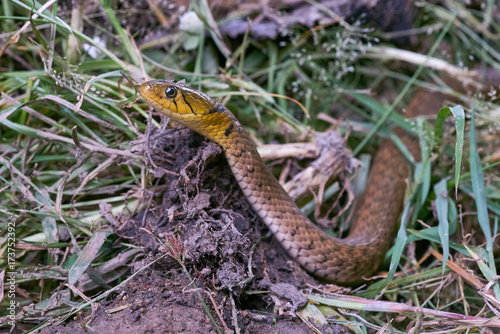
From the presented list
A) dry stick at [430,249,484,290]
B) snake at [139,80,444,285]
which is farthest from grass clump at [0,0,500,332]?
snake at [139,80,444,285]

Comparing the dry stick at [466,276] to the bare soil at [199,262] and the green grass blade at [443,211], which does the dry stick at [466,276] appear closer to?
the green grass blade at [443,211]

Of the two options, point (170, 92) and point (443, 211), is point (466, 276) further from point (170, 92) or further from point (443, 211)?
point (170, 92)

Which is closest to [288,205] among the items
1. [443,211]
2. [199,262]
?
[199,262]

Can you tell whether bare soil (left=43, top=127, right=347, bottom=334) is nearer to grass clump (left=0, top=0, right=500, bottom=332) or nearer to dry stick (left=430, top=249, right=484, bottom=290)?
grass clump (left=0, top=0, right=500, bottom=332)

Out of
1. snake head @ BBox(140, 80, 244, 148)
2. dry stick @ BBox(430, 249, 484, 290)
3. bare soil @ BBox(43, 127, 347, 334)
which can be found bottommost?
dry stick @ BBox(430, 249, 484, 290)

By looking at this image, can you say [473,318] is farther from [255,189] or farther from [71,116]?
[71,116]

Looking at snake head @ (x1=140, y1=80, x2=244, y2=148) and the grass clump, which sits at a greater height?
snake head @ (x1=140, y1=80, x2=244, y2=148)

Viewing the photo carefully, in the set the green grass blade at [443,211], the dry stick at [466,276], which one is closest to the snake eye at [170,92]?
the green grass blade at [443,211]

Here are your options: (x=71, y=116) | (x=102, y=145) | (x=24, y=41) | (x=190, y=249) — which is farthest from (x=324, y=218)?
(x=24, y=41)

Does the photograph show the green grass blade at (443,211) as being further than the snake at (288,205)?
Yes
